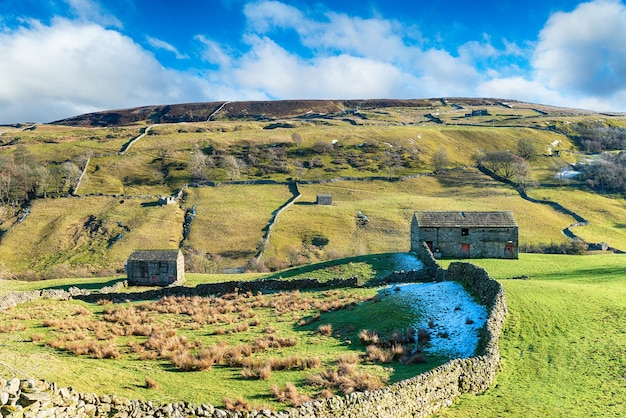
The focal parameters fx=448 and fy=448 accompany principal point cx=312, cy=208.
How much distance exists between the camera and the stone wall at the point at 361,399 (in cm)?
930

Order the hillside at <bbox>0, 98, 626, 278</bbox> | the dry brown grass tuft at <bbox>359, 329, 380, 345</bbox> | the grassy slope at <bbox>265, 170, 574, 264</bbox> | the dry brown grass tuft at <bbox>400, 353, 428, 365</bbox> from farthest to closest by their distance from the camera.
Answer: the hillside at <bbox>0, 98, 626, 278</bbox>, the grassy slope at <bbox>265, 170, 574, 264</bbox>, the dry brown grass tuft at <bbox>359, 329, 380, 345</bbox>, the dry brown grass tuft at <bbox>400, 353, 428, 365</bbox>

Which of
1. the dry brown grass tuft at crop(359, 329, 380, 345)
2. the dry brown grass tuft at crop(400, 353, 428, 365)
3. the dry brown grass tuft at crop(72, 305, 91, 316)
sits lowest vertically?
the dry brown grass tuft at crop(72, 305, 91, 316)

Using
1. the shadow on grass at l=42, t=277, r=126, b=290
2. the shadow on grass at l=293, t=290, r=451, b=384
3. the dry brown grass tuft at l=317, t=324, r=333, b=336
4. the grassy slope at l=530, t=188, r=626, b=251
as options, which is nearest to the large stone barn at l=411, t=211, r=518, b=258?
the shadow on grass at l=293, t=290, r=451, b=384

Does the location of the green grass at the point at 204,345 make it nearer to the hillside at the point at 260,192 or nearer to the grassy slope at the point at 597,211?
the hillside at the point at 260,192

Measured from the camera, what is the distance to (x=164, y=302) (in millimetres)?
35781

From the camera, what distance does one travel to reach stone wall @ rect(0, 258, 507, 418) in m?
9.30

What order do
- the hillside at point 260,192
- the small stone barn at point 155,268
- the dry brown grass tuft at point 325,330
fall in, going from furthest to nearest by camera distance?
the hillside at point 260,192
the small stone barn at point 155,268
the dry brown grass tuft at point 325,330

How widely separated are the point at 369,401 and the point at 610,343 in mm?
11983

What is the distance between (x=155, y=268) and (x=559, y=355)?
140 feet

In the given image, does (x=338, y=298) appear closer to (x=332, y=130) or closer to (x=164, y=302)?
(x=164, y=302)

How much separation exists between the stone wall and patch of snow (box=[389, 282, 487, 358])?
0.88 m

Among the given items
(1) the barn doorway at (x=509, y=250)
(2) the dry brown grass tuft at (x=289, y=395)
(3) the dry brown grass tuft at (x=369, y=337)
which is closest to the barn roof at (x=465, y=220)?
(1) the barn doorway at (x=509, y=250)

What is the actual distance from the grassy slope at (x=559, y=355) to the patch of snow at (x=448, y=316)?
4.75 ft

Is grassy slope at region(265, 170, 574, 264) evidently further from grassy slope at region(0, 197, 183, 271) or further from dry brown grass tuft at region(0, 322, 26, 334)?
dry brown grass tuft at region(0, 322, 26, 334)
